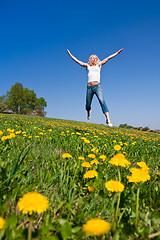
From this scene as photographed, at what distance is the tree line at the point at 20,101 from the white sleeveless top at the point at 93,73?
184 ft

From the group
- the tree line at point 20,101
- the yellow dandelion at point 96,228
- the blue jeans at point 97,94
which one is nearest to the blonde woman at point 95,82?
the blue jeans at point 97,94

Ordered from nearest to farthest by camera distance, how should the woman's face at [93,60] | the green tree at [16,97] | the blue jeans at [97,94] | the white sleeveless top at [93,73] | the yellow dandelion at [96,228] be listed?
the yellow dandelion at [96,228] < the blue jeans at [97,94] < the white sleeveless top at [93,73] < the woman's face at [93,60] < the green tree at [16,97]

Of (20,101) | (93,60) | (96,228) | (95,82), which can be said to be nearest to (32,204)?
(96,228)

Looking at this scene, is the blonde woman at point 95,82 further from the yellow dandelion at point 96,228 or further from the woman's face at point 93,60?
the yellow dandelion at point 96,228

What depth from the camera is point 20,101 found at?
5759 centimetres

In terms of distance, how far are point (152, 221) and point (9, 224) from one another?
38.1 inches

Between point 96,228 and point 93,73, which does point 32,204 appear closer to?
point 96,228

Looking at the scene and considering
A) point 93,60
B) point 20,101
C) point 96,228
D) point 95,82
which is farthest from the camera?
point 20,101

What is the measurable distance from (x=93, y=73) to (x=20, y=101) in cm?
5709

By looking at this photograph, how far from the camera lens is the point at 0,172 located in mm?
1420

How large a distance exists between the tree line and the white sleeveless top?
2212 inches

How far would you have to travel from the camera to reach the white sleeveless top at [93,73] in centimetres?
567

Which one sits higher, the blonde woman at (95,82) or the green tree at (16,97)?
the green tree at (16,97)

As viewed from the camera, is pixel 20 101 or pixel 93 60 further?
pixel 20 101
